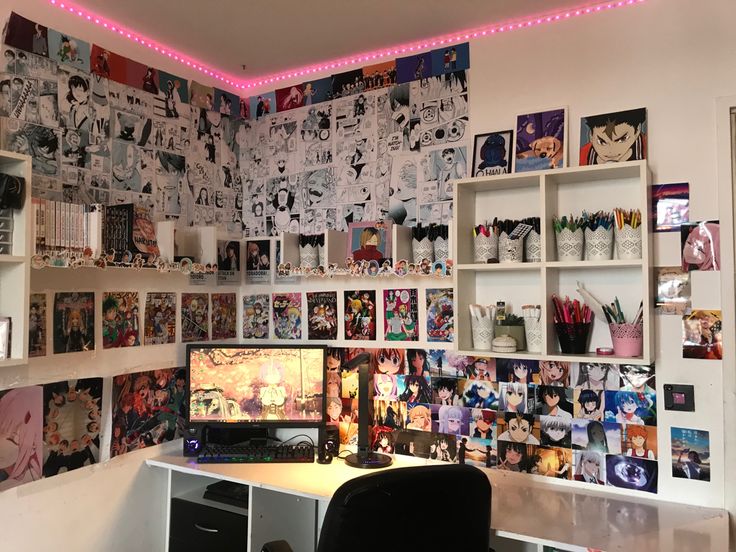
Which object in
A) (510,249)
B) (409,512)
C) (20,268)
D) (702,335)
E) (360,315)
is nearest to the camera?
(409,512)

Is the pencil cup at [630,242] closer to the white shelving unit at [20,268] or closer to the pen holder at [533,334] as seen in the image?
the pen holder at [533,334]

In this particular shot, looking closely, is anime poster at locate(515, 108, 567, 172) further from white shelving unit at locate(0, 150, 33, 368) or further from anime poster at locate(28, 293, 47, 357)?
anime poster at locate(28, 293, 47, 357)

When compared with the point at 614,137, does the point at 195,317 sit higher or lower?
lower

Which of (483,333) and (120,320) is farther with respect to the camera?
(120,320)

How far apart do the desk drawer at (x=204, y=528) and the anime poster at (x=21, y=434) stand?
1.98 ft

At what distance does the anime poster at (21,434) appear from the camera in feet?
6.63

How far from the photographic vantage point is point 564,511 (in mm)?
1949

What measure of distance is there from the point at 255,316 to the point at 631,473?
5.89 ft

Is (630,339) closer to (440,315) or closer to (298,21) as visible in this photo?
(440,315)

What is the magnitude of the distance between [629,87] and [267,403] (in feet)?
6.32

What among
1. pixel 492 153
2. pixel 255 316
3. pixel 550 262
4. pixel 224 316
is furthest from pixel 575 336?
pixel 224 316

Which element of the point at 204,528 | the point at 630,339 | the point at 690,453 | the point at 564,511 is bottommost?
the point at 204,528

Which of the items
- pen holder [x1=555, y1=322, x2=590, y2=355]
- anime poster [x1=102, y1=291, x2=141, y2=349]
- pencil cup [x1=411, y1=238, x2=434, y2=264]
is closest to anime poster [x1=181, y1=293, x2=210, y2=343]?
anime poster [x1=102, y1=291, x2=141, y2=349]

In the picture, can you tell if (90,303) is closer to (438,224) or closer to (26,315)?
(26,315)
